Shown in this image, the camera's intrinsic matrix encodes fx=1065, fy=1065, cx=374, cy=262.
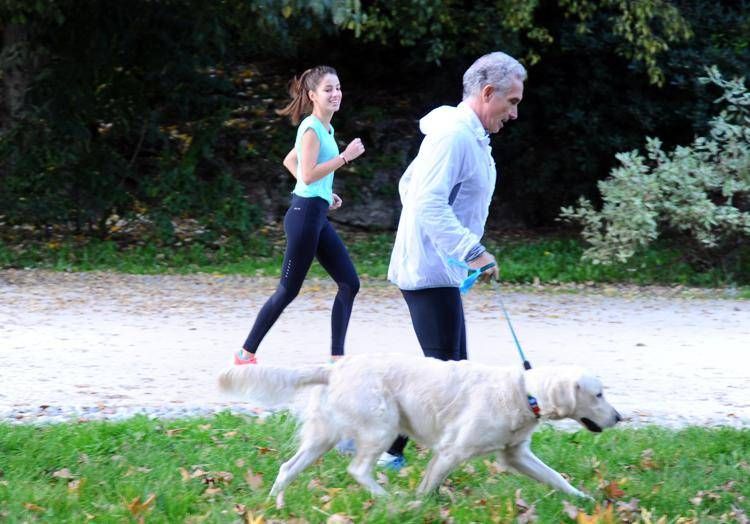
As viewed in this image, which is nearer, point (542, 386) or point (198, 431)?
point (542, 386)

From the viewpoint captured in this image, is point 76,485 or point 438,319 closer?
point 76,485

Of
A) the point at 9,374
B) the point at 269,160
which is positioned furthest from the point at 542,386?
the point at 269,160

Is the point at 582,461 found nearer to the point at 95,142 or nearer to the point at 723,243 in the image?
the point at 723,243

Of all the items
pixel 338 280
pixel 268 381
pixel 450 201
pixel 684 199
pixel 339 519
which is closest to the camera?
pixel 339 519

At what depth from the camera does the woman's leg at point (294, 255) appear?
7.09 m

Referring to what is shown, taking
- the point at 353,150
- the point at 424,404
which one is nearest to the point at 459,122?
the point at 424,404

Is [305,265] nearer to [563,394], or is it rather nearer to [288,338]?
[288,338]

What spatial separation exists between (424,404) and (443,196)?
921 mm

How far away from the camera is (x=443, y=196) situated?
15.5 feet

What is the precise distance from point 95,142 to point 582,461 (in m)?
11.0

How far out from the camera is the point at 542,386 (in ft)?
14.4

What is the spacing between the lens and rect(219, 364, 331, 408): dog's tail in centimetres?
460

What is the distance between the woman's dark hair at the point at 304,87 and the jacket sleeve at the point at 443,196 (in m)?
2.62

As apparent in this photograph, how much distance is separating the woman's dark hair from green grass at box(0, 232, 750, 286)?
18.4ft
